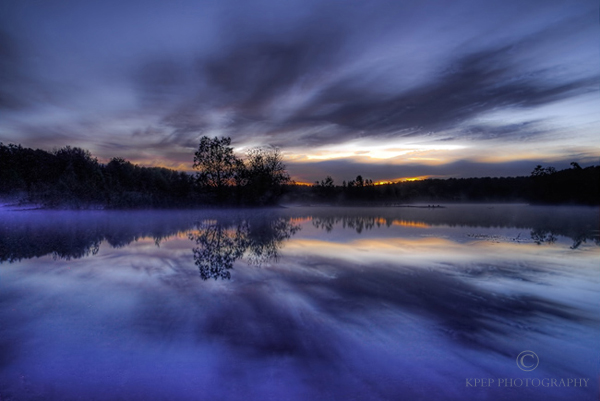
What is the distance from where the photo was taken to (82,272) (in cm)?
723

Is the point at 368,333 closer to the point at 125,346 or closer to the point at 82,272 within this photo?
the point at 125,346

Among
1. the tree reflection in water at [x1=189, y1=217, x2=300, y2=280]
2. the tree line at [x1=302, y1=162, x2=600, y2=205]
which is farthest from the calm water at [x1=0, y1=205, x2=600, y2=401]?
the tree line at [x1=302, y1=162, x2=600, y2=205]

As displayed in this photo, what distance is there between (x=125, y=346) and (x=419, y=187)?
379 feet

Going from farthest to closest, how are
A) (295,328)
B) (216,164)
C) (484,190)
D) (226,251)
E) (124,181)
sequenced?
(484,190)
(124,181)
(216,164)
(226,251)
(295,328)

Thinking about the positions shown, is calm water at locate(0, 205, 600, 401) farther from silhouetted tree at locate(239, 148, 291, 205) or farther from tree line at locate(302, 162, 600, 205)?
Result: tree line at locate(302, 162, 600, 205)

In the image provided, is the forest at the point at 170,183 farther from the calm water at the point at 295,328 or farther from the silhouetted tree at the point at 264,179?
the calm water at the point at 295,328

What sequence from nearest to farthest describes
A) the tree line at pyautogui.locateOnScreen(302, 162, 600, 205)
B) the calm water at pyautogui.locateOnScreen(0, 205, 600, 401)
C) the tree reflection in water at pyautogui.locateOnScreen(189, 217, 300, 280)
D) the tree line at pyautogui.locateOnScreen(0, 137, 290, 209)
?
the calm water at pyautogui.locateOnScreen(0, 205, 600, 401), the tree reflection in water at pyautogui.locateOnScreen(189, 217, 300, 280), the tree line at pyautogui.locateOnScreen(0, 137, 290, 209), the tree line at pyautogui.locateOnScreen(302, 162, 600, 205)

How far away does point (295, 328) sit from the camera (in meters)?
4.15

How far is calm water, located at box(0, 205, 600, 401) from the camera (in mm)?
2922

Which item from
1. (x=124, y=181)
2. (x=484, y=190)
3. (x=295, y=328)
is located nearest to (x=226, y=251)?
(x=295, y=328)

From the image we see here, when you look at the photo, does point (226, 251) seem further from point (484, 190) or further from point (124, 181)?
point (484, 190)

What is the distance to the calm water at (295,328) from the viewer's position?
115 inches

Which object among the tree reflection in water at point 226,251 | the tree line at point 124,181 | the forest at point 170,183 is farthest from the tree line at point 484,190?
the tree reflection in water at point 226,251

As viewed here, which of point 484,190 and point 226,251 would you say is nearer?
point 226,251
